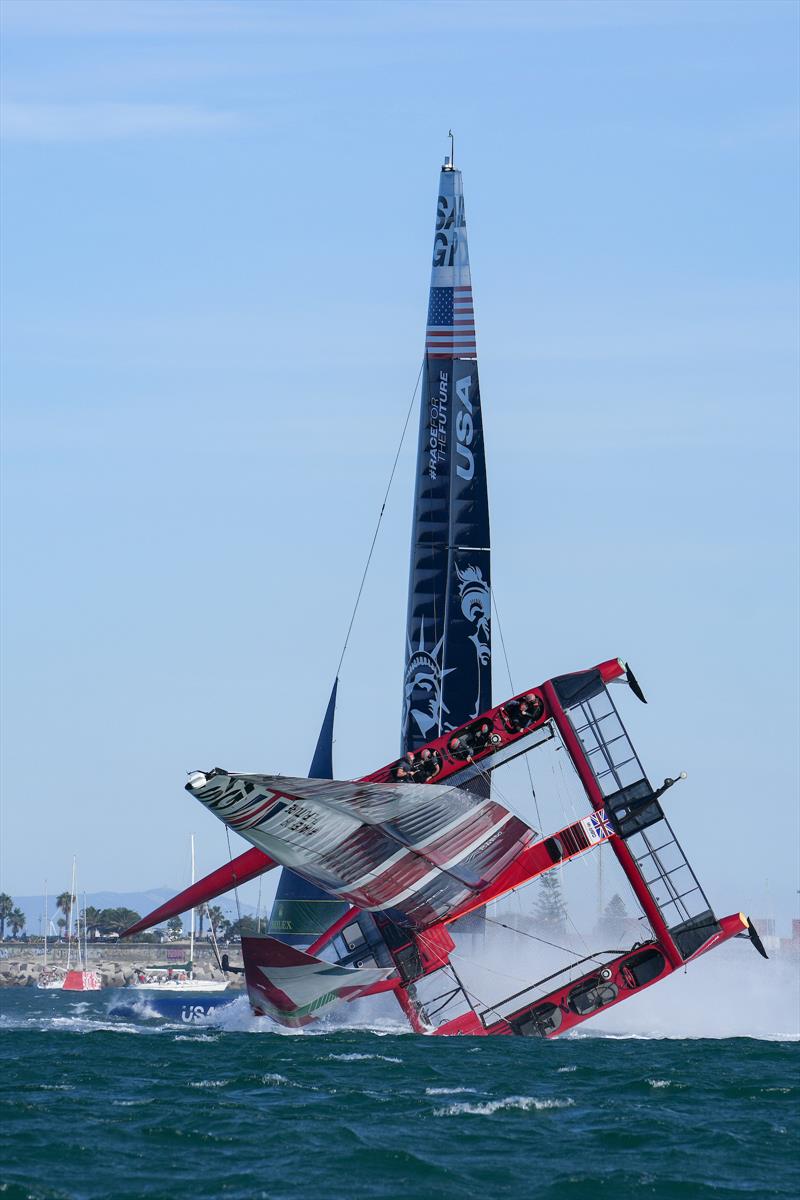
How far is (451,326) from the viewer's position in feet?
167

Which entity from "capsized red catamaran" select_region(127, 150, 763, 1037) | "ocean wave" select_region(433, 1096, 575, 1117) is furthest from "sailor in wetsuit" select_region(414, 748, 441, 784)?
"ocean wave" select_region(433, 1096, 575, 1117)

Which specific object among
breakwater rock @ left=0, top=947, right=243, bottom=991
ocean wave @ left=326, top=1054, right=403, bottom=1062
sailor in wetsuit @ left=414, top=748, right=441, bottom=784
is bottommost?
ocean wave @ left=326, top=1054, right=403, bottom=1062

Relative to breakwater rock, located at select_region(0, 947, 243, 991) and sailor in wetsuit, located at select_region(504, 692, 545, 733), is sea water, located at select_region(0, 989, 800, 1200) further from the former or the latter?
breakwater rock, located at select_region(0, 947, 243, 991)

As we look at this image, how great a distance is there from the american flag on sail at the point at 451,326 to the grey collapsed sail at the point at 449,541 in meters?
0.03

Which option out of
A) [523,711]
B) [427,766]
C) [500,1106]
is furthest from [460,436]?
[500,1106]

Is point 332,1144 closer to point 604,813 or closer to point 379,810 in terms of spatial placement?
point 379,810

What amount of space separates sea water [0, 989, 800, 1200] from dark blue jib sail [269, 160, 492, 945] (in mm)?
15279

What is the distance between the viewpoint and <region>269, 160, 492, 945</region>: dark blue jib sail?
49.4m

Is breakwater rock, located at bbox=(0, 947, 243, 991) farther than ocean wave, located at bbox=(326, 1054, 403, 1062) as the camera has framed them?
Yes

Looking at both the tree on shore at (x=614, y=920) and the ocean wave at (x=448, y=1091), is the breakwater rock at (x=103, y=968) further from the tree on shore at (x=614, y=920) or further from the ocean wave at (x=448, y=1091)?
the ocean wave at (x=448, y=1091)

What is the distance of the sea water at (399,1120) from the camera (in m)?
18.8

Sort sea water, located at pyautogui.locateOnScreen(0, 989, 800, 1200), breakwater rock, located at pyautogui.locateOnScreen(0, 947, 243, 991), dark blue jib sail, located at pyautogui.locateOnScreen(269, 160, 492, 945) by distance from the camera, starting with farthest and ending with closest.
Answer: breakwater rock, located at pyautogui.locateOnScreen(0, 947, 243, 991) < dark blue jib sail, located at pyautogui.locateOnScreen(269, 160, 492, 945) < sea water, located at pyautogui.locateOnScreen(0, 989, 800, 1200)

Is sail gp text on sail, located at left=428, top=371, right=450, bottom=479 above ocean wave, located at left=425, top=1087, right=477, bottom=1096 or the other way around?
above

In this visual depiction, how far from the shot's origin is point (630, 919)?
117 ft
